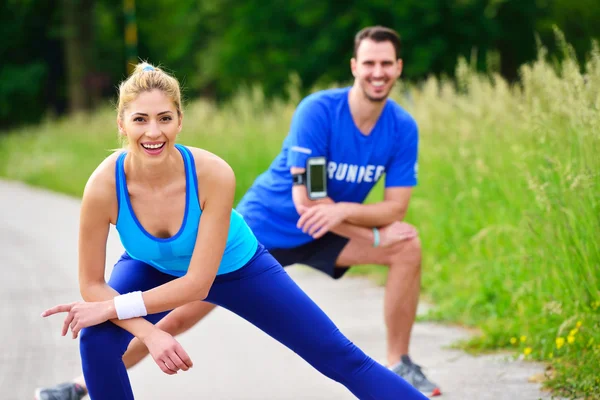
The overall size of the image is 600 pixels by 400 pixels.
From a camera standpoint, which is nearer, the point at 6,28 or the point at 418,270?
the point at 418,270

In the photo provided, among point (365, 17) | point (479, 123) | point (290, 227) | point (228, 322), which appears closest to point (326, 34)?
point (365, 17)

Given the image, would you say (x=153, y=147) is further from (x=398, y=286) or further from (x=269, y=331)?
(x=398, y=286)

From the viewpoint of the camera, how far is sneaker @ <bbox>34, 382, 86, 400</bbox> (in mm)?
4789

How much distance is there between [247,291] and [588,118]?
240 centimetres

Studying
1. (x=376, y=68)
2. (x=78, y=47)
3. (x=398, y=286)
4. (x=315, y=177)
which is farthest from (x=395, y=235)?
(x=78, y=47)

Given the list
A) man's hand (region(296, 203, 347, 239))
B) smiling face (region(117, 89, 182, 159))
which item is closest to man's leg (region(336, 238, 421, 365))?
man's hand (region(296, 203, 347, 239))

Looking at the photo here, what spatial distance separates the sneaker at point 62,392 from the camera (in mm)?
4789

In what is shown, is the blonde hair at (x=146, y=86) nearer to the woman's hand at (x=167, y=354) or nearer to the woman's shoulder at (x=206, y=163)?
the woman's shoulder at (x=206, y=163)

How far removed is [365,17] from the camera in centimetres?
2300

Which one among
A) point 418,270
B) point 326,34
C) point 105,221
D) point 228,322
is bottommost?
point 228,322

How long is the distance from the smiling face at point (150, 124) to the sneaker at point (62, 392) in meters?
1.56

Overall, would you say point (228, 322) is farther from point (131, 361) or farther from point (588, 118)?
point (588, 118)

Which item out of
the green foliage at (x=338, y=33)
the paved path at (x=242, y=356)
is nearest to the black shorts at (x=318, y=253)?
the paved path at (x=242, y=356)

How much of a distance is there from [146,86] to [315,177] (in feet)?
5.48
